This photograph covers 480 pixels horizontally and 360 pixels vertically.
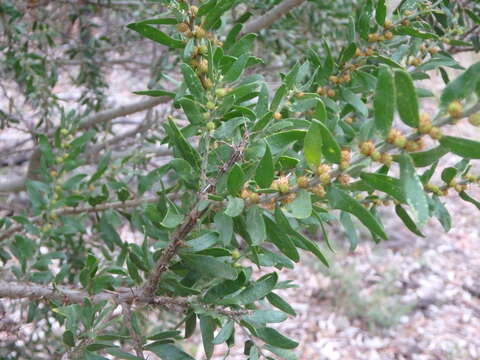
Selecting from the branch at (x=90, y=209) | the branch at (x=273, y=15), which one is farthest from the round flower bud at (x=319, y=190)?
the branch at (x=273, y=15)

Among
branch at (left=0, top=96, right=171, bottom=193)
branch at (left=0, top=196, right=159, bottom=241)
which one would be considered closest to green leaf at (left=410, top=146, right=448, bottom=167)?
branch at (left=0, top=196, right=159, bottom=241)

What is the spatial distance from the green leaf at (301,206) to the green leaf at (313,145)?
0.14 feet

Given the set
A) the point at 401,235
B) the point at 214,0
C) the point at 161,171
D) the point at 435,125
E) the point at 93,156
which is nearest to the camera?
the point at 435,125

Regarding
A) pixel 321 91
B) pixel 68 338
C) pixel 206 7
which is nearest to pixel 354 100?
pixel 321 91

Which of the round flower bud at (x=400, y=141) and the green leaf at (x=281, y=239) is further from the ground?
the round flower bud at (x=400, y=141)

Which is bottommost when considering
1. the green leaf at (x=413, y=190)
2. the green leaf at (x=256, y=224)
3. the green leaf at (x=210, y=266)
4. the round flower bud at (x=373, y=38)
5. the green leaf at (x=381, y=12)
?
the green leaf at (x=210, y=266)

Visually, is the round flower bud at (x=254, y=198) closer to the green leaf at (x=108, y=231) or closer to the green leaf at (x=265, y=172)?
the green leaf at (x=265, y=172)

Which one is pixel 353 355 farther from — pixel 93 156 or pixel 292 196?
pixel 292 196

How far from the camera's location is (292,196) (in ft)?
2.32

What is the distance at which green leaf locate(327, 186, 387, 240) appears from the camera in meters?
0.64

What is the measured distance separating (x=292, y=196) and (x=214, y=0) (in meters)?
0.36

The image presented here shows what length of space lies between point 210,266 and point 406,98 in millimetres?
409

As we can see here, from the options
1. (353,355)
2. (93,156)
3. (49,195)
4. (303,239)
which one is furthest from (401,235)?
(303,239)

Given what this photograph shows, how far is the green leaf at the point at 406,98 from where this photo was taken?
54 cm
